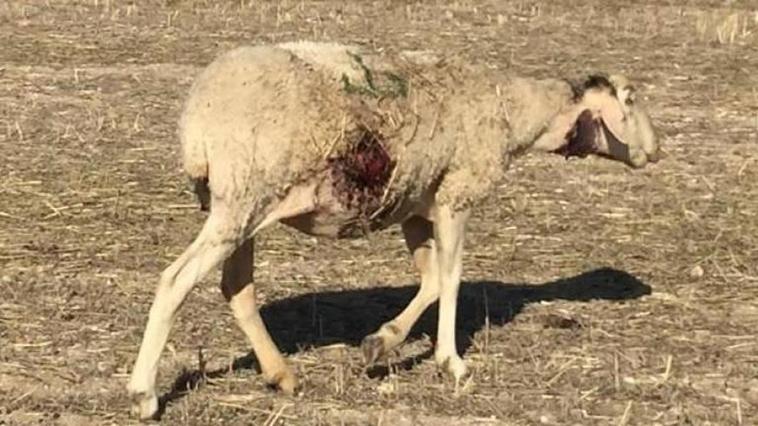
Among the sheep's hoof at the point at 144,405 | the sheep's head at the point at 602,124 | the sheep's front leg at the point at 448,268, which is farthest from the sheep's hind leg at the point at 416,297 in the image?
the sheep's hoof at the point at 144,405

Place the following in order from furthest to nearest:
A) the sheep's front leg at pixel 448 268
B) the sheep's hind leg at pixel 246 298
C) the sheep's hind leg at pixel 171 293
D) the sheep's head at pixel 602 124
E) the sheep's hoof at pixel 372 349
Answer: the sheep's head at pixel 602 124 < the sheep's front leg at pixel 448 268 < the sheep's hoof at pixel 372 349 < the sheep's hind leg at pixel 246 298 < the sheep's hind leg at pixel 171 293

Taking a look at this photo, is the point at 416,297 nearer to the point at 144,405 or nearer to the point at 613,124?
the point at 613,124

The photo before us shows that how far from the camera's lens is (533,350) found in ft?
30.9

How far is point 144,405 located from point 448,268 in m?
1.92

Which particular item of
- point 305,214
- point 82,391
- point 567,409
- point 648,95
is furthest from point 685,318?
point 648,95

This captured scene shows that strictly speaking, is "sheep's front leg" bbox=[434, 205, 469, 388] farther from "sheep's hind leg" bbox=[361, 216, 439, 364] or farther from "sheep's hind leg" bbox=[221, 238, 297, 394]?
"sheep's hind leg" bbox=[221, 238, 297, 394]

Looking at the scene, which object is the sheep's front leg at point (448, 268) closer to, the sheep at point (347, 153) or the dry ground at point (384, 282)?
the sheep at point (347, 153)

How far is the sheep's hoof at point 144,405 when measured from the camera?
805cm

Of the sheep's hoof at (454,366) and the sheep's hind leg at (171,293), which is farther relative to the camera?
the sheep's hoof at (454,366)

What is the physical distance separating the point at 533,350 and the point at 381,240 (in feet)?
8.54

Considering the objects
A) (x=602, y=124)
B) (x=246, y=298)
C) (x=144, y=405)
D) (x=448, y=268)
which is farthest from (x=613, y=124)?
(x=144, y=405)

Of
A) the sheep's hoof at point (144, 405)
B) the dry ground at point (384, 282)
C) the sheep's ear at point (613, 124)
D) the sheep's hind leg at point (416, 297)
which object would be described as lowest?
the dry ground at point (384, 282)

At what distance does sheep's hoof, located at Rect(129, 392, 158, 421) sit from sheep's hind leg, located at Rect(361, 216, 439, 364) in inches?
49.5

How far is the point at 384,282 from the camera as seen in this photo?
10852 mm
